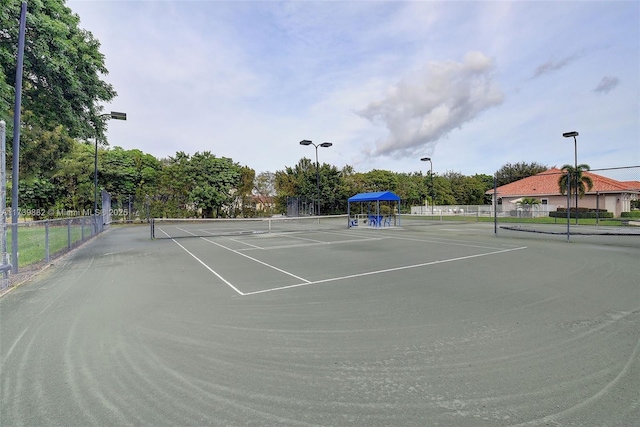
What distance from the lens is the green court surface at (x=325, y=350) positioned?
2760 millimetres

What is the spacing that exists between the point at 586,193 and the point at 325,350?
49.3 meters

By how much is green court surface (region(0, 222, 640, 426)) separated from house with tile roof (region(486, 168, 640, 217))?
31575 mm

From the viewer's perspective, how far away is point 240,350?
3.94 m

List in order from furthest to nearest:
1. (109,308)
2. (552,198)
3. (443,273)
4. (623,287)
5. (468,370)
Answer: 1. (552,198)
2. (443,273)
3. (623,287)
4. (109,308)
5. (468,370)

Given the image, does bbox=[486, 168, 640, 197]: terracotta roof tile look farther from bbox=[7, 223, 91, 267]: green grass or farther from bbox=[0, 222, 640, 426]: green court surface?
bbox=[7, 223, 91, 267]: green grass

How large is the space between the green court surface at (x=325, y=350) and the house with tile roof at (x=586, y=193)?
104 feet

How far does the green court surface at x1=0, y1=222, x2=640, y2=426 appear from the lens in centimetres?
276

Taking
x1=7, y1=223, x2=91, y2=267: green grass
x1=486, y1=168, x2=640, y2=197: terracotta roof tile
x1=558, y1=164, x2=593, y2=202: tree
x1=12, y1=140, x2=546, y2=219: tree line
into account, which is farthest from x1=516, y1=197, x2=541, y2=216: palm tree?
x1=7, y1=223, x2=91, y2=267: green grass

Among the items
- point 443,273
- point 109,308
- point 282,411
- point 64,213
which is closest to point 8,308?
point 109,308

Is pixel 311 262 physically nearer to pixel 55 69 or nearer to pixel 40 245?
pixel 55 69

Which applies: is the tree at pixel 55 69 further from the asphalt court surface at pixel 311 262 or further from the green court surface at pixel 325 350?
the green court surface at pixel 325 350

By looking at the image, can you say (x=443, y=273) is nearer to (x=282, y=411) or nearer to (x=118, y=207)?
(x=282, y=411)

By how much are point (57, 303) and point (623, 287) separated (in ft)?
35.7

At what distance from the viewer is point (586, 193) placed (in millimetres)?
40906
